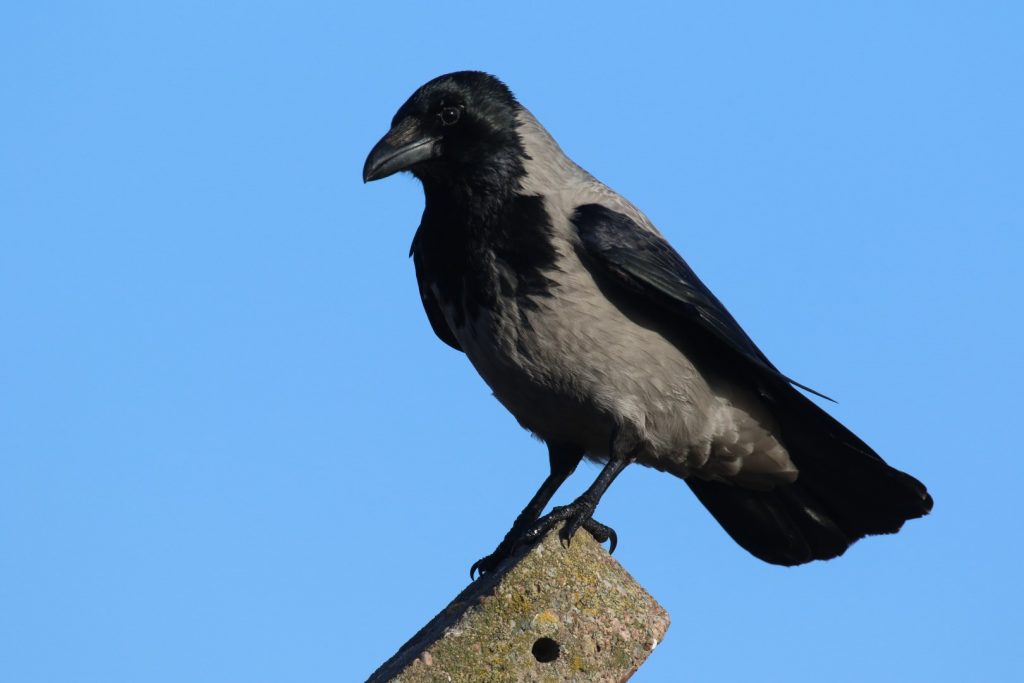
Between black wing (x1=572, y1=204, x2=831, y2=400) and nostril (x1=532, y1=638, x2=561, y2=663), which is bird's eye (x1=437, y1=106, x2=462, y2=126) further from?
nostril (x1=532, y1=638, x2=561, y2=663)

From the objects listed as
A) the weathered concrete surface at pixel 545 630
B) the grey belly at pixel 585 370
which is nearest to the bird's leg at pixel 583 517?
the grey belly at pixel 585 370

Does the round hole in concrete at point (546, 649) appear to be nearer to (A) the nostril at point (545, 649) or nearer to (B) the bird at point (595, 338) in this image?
(A) the nostril at point (545, 649)

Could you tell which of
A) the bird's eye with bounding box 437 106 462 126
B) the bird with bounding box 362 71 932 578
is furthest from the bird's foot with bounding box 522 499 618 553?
the bird's eye with bounding box 437 106 462 126

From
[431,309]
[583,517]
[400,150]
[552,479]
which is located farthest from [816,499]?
[400,150]

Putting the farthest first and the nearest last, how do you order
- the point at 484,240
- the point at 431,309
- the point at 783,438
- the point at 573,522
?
1. the point at 431,309
2. the point at 783,438
3. the point at 484,240
4. the point at 573,522

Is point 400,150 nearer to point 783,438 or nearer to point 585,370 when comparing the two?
point 585,370

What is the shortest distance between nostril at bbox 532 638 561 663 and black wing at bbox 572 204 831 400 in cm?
271

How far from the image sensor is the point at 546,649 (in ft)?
12.5

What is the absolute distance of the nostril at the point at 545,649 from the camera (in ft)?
12.5

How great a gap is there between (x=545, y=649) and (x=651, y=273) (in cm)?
279

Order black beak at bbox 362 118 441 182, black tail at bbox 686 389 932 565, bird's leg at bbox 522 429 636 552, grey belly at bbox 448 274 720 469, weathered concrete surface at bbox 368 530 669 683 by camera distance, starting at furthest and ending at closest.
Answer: black tail at bbox 686 389 932 565
black beak at bbox 362 118 441 182
grey belly at bbox 448 274 720 469
bird's leg at bbox 522 429 636 552
weathered concrete surface at bbox 368 530 669 683

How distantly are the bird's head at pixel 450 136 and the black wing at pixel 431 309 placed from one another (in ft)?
1.32

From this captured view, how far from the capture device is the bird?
6137 mm

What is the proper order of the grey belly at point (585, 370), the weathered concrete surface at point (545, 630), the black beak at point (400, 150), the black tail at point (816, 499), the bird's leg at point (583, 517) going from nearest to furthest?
the weathered concrete surface at point (545, 630), the bird's leg at point (583, 517), the grey belly at point (585, 370), the black beak at point (400, 150), the black tail at point (816, 499)
